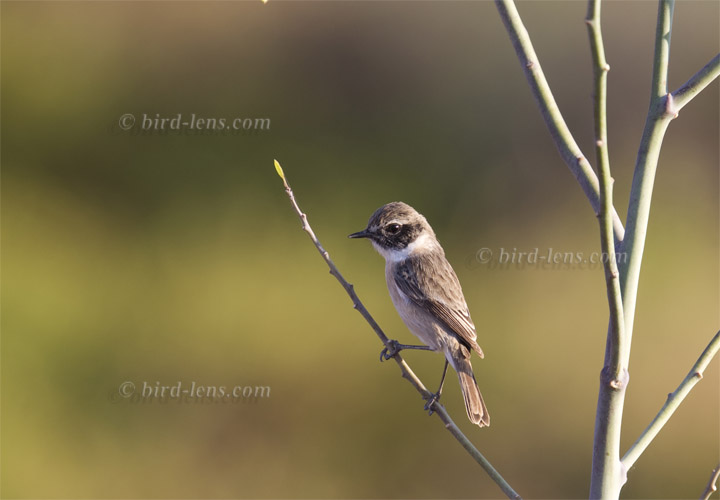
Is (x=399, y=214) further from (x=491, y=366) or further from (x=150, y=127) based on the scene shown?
(x=150, y=127)

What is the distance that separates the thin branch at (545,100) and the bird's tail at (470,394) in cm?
183

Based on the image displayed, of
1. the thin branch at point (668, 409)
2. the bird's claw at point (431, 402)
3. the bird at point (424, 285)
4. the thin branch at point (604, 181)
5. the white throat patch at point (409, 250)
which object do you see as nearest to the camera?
the thin branch at point (604, 181)

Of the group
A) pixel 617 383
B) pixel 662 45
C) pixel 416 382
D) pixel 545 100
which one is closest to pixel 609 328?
pixel 617 383

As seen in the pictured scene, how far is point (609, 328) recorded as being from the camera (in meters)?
1.32

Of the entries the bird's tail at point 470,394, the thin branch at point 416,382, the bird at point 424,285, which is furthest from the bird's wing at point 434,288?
the thin branch at point 416,382

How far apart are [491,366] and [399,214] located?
2.97 metres

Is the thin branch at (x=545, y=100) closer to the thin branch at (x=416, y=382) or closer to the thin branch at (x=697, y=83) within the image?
the thin branch at (x=697, y=83)

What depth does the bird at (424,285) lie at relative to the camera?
3506 millimetres

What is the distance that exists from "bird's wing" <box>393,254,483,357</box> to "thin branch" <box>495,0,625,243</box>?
2.15 m

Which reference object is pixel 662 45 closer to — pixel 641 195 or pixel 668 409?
pixel 641 195

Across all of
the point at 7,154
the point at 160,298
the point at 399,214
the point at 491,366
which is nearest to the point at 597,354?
the point at 491,366

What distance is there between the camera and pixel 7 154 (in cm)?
615

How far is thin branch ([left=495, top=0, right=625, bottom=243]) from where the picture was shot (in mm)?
1411

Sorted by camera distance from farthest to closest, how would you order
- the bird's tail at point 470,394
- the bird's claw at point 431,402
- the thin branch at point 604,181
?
the bird's tail at point 470,394
the bird's claw at point 431,402
the thin branch at point 604,181
